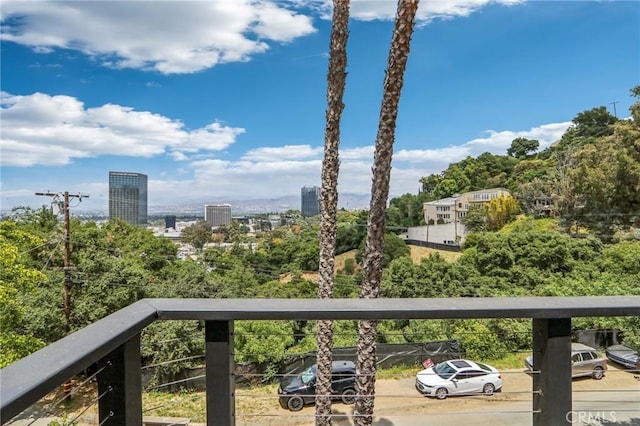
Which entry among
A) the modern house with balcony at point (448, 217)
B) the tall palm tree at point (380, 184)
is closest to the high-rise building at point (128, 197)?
the modern house with balcony at point (448, 217)

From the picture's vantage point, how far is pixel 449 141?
52.4 meters

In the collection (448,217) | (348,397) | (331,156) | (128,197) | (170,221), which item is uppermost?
(128,197)

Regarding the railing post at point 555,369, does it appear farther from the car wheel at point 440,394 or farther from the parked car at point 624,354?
the parked car at point 624,354

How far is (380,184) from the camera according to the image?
14.4ft

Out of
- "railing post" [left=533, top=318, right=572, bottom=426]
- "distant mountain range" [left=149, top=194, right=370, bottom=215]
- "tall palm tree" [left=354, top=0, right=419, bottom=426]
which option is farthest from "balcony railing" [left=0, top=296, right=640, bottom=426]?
"distant mountain range" [left=149, top=194, right=370, bottom=215]

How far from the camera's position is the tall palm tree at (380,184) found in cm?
410

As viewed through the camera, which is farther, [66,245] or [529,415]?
[66,245]

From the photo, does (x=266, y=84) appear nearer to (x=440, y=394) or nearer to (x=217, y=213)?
(x=440, y=394)

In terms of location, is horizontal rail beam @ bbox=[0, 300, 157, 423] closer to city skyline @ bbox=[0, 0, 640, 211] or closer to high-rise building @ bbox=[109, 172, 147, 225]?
city skyline @ bbox=[0, 0, 640, 211]

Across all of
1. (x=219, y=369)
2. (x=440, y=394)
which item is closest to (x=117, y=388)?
(x=219, y=369)

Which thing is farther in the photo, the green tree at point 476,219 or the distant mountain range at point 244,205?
the distant mountain range at point 244,205

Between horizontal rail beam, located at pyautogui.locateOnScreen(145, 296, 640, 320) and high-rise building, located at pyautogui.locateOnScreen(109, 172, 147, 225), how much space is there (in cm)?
2904

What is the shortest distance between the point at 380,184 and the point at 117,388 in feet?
11.9

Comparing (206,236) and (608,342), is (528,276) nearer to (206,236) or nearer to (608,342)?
(608,342)
